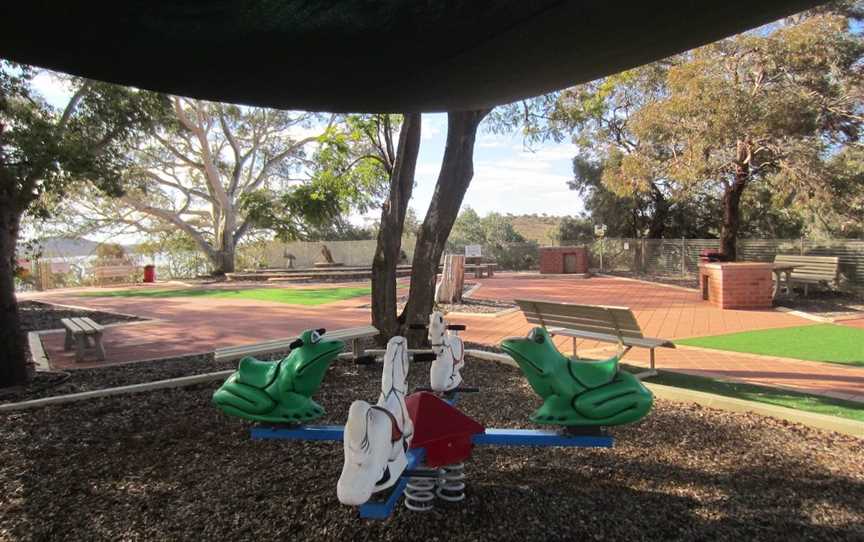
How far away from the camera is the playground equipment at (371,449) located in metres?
1.75

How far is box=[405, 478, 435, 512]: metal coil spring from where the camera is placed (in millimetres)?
2604

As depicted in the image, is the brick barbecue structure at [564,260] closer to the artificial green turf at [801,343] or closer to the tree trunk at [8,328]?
the artificial green turf at [801,343]

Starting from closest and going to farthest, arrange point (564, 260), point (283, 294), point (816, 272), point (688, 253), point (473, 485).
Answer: point (473, 485), point (816, 272), point (283, 294), point (688, 253), point (564, 260)

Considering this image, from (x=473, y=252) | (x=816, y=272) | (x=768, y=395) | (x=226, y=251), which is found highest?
(x=226, y=251)

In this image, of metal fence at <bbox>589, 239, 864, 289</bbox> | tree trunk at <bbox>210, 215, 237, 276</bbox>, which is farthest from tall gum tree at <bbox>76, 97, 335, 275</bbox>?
metal fence at <bbox>589, 239, 864, 289</bbox>

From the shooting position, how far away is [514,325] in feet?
29.7

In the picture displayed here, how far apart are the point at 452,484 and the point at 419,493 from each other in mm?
200

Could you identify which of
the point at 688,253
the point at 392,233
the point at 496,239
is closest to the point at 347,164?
the point at 392,233

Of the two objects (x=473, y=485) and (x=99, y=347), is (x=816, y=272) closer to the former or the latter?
(x=473, y=485)

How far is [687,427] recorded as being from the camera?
12.6 feet

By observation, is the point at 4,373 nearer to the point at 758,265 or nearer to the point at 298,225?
the point at 758,265

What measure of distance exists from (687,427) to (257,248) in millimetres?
32363

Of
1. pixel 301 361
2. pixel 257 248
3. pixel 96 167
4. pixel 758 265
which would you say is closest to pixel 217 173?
pixel 257 248

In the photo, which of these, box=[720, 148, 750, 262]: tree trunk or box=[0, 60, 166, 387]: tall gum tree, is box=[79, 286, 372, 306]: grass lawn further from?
box=[720, 148, 750, 262]: tree trunk
